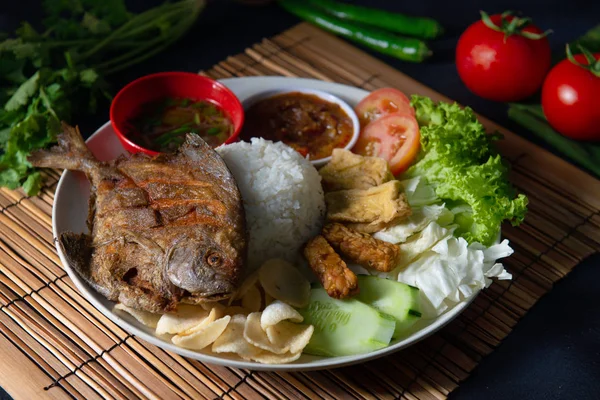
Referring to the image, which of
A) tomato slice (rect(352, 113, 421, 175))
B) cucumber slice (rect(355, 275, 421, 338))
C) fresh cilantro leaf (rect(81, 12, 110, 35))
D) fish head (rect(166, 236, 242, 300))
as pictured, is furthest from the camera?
fresh cilantro leaf (rect(81, 12, 110, 35))

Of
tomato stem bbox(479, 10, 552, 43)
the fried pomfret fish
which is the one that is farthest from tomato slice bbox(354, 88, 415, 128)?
the fried pomfret fish

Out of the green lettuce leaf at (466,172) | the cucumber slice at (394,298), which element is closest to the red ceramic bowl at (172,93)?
the green lettuce leaf at (466,172)

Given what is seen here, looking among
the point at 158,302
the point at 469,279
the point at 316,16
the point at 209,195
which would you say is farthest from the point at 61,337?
the point at 316,16


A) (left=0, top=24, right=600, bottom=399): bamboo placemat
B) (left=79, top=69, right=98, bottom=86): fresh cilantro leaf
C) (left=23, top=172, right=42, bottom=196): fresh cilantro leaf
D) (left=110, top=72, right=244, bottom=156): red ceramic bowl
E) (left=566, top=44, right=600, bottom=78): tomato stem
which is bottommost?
(left=0, top=24, right=600, bottom=399): bamboo placemat

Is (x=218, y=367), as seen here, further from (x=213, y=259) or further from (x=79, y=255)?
(x=79, y=255)

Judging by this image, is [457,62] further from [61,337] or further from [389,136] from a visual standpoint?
[61,337]

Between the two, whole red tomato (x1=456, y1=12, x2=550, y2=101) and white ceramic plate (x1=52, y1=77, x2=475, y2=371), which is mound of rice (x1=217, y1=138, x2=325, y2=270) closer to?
white ceramic plate (x1=52, y1=77, x2=475, y2=371)

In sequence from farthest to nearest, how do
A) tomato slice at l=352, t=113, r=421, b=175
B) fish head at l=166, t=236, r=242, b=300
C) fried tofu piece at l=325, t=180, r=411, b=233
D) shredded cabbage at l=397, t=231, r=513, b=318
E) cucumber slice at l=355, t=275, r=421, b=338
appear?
1. tomato slice at l=352, t=113, r=421, b=175
2. fried tofu piece at l=325, t=180, r=411, b=233
3. shredded cabbage at l=397, t=231, r=513, b=318
4. cucumber slice at l=355, t=275, r=421, b=338
5. fish head at l=166, t=236, r=242, b=300

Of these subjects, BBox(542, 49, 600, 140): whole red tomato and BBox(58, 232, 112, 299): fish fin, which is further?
BBox(542, 49, 600, 140): whole red tomato
